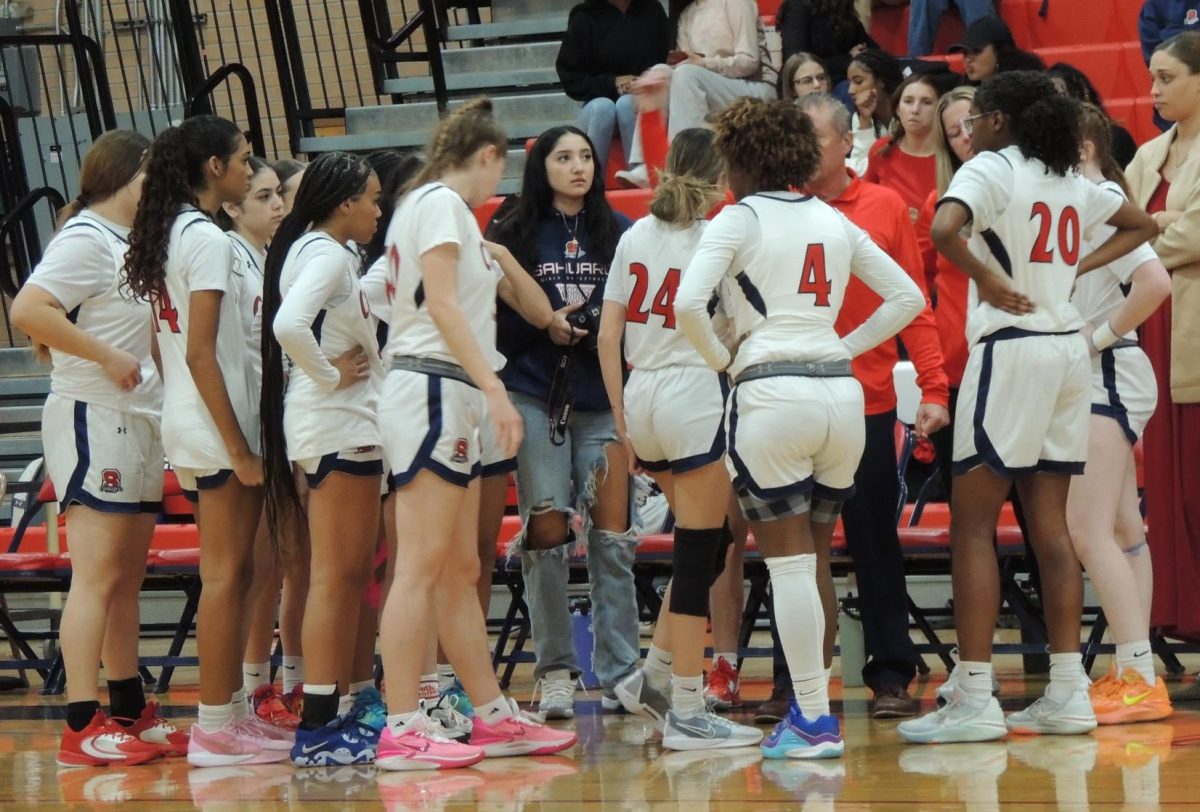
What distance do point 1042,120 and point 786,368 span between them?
38.1 inches

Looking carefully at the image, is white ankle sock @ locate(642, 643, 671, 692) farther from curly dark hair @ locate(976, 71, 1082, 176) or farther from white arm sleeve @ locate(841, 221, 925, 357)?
curly dark hair @ locate(976, 71, 1082, 176)

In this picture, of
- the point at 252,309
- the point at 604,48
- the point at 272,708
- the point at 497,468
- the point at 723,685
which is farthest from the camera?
the point at 604,48

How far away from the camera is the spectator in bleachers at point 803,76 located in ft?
23.9

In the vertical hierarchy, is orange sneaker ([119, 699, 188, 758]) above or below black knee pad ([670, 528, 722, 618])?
below

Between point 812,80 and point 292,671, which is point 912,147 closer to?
point 812,80

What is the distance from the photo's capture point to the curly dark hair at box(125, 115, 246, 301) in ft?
14.0

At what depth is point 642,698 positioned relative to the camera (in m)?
4.62

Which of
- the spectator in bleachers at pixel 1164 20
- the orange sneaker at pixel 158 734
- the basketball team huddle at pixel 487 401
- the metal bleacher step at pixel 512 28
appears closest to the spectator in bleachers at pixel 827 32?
the spectator in bleachers at pixel 1164 20

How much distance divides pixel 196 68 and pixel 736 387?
18.8 feet

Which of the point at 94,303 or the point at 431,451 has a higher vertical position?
the point at 94,303

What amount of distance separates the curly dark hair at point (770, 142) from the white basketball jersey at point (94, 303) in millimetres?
1698

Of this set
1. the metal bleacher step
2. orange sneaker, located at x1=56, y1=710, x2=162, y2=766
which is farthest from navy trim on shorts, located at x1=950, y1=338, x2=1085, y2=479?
the metal bleacher step

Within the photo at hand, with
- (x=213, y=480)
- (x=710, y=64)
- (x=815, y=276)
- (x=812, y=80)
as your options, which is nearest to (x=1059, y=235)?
(x=815, y=276)

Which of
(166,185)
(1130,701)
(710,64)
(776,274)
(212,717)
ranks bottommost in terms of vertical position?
(1130,701)
